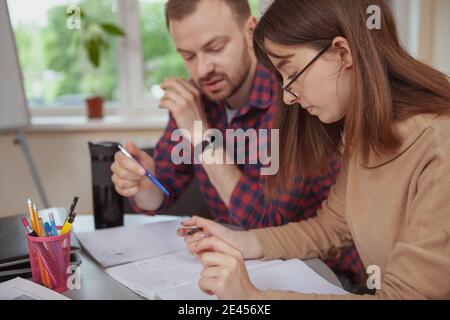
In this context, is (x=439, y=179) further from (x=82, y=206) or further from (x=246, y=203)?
(x=82, y=206)

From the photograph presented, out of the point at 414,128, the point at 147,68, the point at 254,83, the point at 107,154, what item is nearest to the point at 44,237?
the point at 107,154

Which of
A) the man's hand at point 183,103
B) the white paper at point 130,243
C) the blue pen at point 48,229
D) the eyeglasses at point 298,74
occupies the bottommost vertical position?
the white paper at point 130,243

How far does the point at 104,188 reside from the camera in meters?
1.19

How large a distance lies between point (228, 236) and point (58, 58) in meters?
1.83

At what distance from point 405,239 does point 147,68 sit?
6.38 ft

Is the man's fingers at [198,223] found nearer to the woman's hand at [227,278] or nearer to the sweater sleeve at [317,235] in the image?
the sweater sleeve at [317,235]

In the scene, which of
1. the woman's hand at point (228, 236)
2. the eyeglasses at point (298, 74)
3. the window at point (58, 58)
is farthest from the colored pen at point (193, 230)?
the window at point (58, 58)

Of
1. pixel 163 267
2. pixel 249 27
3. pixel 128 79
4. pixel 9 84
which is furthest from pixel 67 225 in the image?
pixel 128 79

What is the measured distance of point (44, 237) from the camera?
0.84 metres

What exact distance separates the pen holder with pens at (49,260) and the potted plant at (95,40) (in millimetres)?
1628

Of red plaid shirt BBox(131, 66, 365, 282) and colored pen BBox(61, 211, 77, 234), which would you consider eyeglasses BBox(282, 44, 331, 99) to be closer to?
red plaid shirt BBox(131, 66, 365, 282)

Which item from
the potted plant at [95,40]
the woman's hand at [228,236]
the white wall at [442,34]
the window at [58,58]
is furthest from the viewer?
the window at [58,58]

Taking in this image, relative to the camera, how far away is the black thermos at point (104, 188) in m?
1.19

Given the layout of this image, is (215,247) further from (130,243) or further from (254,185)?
(254,185)
